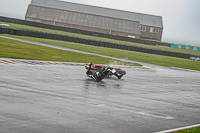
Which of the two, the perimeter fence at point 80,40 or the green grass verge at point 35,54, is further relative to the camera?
the perimeter fence at point 80,40

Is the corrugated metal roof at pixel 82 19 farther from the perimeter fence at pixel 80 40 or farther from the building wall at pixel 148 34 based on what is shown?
the perimeter fence at pixel 80 40

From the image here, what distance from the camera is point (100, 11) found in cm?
9725

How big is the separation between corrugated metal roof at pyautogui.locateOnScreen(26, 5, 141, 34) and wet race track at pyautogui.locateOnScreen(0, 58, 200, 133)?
70452 millimetres

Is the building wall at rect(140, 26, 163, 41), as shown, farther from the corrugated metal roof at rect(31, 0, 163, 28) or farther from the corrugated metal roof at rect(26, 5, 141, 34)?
the corrugated metal roof at rect(26, 5, 141, 34)

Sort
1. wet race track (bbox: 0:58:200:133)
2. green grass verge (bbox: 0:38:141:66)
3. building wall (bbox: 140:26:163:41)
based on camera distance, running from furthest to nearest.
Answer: building wall (bbox: 140:26:163:41) < green grass verge (bbox: 0:38:141:66) < wet race track (bbox: 0:58:200:133)

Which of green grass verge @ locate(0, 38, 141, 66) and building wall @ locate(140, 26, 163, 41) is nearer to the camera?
green grass verge @ locate(0, 38, 141, 66)

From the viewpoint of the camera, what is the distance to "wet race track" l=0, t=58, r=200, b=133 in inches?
320

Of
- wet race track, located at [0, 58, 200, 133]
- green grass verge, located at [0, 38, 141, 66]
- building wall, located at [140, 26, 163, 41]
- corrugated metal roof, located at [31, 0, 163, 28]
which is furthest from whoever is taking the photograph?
building wall, located at [140, 26, 163, 41]

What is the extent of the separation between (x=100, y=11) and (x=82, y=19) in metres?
10.9

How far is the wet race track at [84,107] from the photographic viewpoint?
8.13 m

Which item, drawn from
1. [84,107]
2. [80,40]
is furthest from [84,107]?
[80,40]

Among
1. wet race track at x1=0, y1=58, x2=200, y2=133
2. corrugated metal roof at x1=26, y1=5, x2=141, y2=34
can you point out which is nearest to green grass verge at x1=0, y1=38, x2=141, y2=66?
wet race track at x1=0, y1=58, x2=200, y2=133

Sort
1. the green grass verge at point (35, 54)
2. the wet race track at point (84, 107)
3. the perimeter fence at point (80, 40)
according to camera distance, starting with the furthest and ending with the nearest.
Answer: the perimeter fence at point (80, 40) < the green grass verge at point (35, 54) < the wet race track at point (84, 107)

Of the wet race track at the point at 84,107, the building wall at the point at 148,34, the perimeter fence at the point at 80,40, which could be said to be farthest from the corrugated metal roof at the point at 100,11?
the wet race track at the point at 84,107
